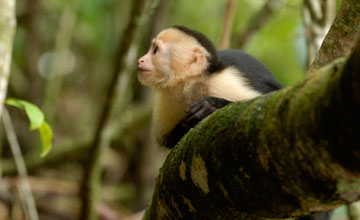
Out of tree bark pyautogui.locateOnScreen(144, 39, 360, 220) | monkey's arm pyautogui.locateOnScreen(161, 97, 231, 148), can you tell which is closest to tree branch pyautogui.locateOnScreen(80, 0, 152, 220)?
monkey's arm pyautogui.locateOnScreen(161, 97, 231, 148)

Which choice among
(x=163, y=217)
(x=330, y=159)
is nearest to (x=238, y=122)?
(x=330, y=159)

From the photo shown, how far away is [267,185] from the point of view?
1034 mm

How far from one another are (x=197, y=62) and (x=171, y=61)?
0.19 m

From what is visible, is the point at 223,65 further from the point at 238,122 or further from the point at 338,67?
the point at 338,67

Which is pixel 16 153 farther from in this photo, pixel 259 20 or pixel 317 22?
pixel 259 20

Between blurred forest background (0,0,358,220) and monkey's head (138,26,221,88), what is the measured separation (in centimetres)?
46

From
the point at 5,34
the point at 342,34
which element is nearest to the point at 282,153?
the point at 342,34

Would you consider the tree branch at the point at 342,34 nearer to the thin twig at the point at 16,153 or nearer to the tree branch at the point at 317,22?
the tree branch at the point at 317,22

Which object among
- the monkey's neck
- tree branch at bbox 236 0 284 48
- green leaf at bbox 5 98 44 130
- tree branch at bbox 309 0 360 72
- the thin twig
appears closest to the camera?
tree branch at bbox 309 0 360 72

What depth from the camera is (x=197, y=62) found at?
2650mm

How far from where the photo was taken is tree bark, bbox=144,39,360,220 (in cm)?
82

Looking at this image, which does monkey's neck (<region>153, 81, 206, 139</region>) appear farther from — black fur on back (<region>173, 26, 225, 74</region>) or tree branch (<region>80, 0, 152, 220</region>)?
tree branch (<region>80, 0, 152, 220</region>)

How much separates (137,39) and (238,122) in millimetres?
2350

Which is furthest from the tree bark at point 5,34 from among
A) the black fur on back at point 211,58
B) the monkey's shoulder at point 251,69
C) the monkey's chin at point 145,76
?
the monkey's shoulder at point 251,69
